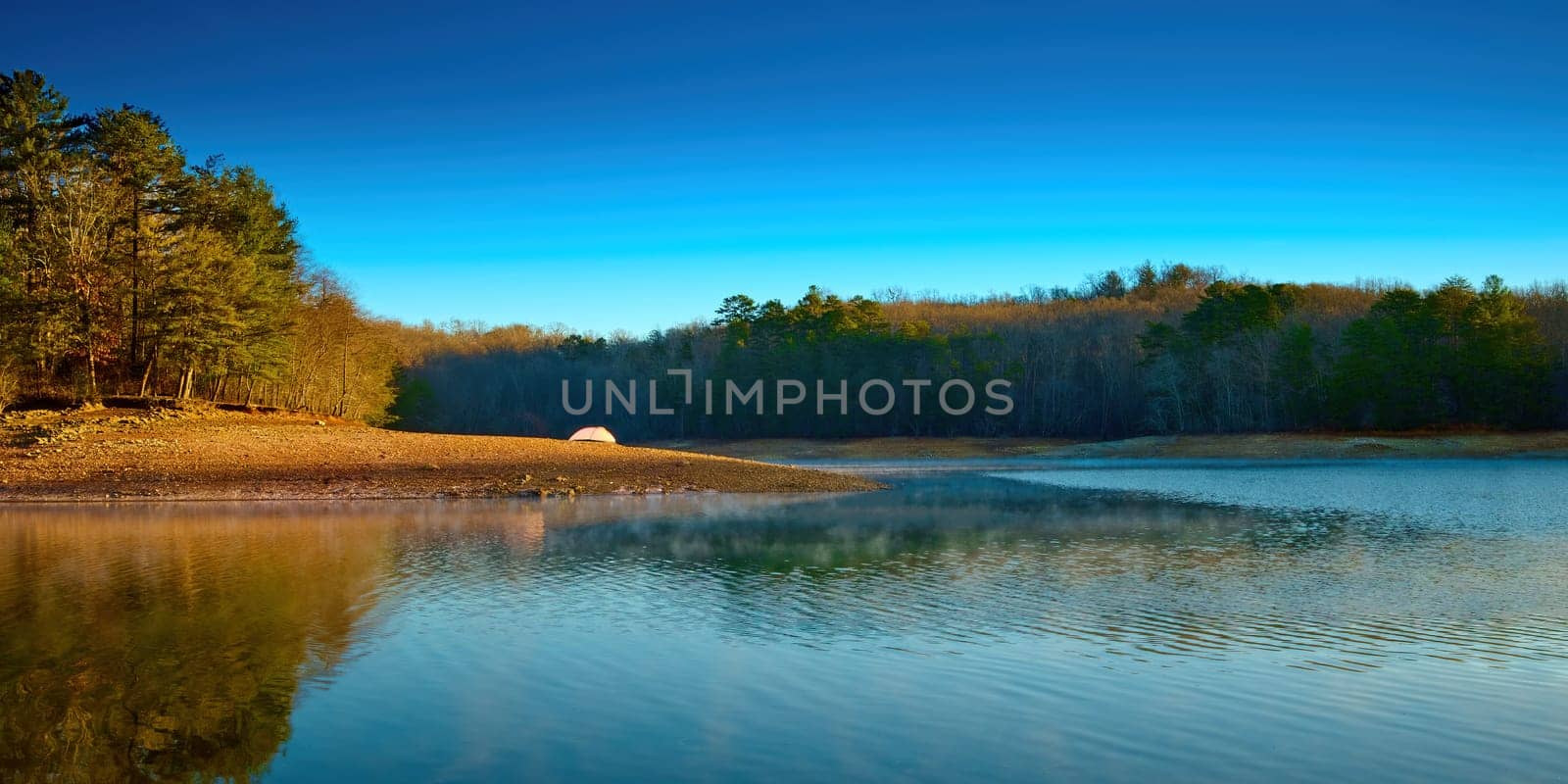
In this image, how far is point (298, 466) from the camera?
27250mm

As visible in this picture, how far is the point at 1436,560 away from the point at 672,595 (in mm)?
9916

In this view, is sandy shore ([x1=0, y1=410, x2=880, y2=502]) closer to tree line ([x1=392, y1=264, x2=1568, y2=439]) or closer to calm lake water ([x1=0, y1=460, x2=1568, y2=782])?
calm lake water ([x1=0, y1=460, x2=1568, y2=782])

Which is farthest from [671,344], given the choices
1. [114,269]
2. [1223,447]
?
[114,269]

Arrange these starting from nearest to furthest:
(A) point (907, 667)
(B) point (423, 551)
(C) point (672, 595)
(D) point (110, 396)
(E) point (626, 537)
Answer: (A) point (907, 667) → (C) point (672, 595) → (B) point (423, 551) → (E) point (626, 537) → (D) point (110, 396)

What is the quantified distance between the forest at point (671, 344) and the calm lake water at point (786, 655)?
1929cm

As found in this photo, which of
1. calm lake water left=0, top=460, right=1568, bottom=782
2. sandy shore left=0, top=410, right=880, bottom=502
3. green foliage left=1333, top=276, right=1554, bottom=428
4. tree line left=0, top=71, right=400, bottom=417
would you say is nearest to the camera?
calm lake water left=0, top=460, right=1568, bottom=782

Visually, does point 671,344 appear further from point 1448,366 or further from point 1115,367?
point 1448,366

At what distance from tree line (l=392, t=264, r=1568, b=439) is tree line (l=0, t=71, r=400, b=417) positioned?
25152mm

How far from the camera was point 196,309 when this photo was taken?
3525cm

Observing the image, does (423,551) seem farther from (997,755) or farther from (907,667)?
(997,755)

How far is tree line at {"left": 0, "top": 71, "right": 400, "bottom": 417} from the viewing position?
32469 millimetres

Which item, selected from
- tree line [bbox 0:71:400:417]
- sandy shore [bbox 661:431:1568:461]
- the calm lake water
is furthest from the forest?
the calm lake water

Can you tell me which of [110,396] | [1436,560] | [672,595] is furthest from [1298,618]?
[110,396]

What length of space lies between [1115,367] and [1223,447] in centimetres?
2221
